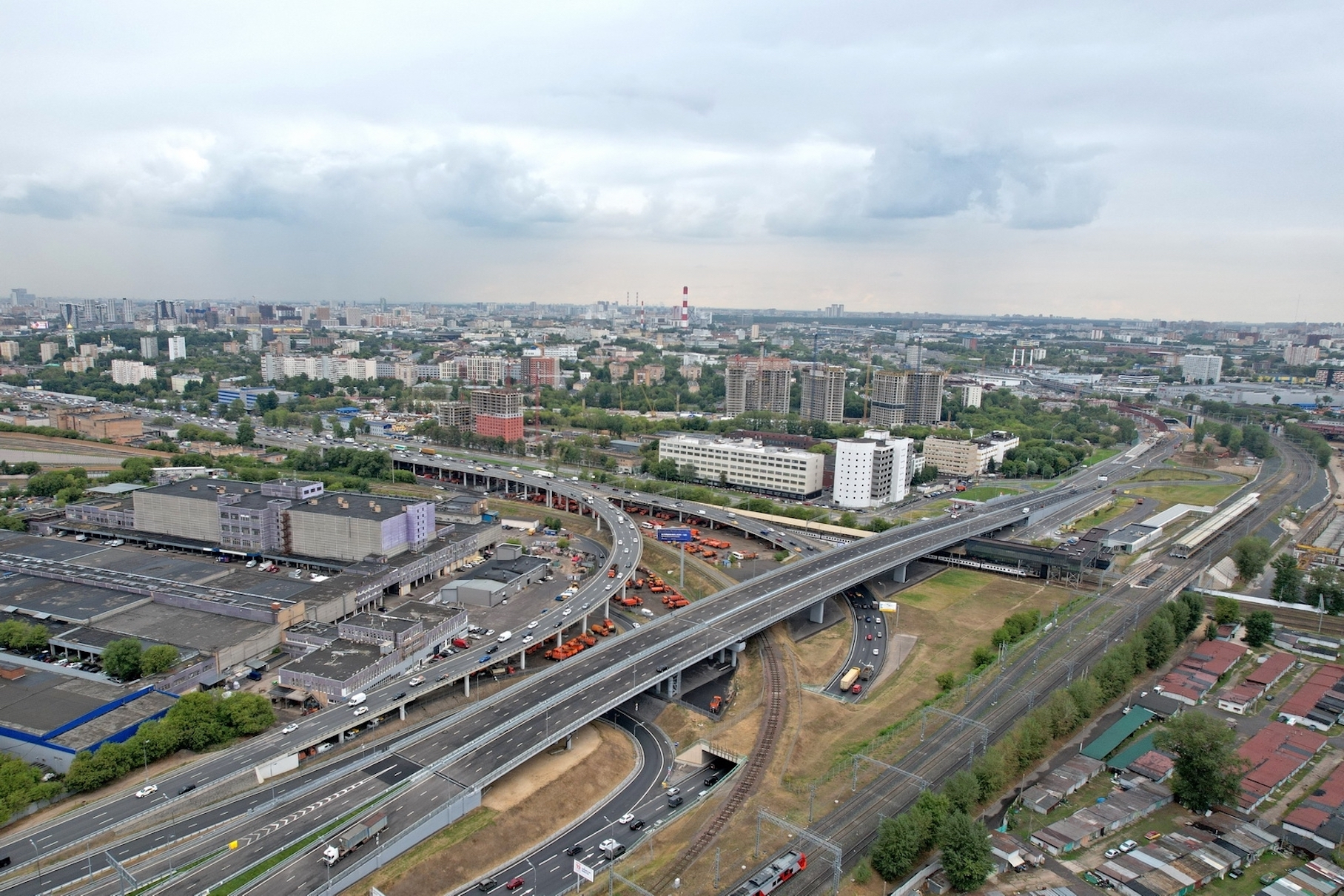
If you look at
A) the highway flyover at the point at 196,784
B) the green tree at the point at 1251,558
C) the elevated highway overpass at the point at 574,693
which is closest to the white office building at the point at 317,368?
the elevated highway overpass at the point at 574,693

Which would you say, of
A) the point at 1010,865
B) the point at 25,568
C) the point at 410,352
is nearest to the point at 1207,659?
the point at 1010,865

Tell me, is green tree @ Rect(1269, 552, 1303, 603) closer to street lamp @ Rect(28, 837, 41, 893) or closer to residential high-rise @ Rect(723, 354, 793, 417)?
street lamp @ Rect(28, 837, 41, 893)

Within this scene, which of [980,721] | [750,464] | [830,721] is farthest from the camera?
[750,464]

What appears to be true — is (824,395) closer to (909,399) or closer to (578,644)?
(909,399)

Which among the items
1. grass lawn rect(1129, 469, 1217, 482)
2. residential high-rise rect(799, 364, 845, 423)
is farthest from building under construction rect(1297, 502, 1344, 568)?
residential high-rise rect(799, 364, 845, 423)

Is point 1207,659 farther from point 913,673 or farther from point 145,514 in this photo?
point 145,514

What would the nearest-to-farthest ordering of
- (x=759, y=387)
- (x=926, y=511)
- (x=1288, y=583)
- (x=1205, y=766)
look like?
(x=1205, y=766)
(x=1288, y=583)
(x=926, y=511)
(x=759, y=387)

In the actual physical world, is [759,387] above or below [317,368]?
above

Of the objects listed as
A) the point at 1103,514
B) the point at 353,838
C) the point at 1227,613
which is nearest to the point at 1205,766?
the point at 1227,613
